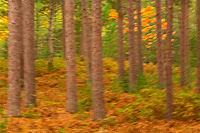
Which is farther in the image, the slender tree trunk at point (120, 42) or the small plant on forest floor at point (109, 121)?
the slender tree trunk at point (120, 42)

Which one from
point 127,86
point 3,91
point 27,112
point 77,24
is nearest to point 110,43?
point 77,24

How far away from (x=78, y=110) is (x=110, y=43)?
13.3 m

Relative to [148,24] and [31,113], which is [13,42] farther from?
[148,24]

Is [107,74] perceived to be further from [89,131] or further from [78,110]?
[89,131]

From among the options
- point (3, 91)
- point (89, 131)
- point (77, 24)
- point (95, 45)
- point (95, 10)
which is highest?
point (77, 24)

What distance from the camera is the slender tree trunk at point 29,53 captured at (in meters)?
11.5

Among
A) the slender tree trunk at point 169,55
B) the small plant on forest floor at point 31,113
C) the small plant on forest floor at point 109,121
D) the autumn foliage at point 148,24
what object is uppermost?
the autumn foliage at point 148,24

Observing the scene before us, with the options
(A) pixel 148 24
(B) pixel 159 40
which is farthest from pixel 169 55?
(A) pixel 148 24

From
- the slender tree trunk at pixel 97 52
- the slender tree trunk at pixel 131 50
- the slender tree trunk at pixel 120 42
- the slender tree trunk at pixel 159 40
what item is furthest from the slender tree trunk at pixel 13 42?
the slender tree trunk at pixel 159 40

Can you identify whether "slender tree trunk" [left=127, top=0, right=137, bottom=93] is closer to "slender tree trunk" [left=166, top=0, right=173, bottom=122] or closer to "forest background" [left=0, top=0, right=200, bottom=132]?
"forest background" [left=0, top=0, right=200, bottom=132]

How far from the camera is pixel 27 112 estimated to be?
10.8 m

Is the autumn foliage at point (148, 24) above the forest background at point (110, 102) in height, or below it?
A: above

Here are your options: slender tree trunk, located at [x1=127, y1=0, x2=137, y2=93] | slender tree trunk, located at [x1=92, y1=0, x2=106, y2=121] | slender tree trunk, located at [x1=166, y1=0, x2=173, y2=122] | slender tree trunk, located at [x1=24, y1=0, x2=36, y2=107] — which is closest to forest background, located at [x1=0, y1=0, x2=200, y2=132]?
slender tree trunk, located at [x1=127, y1=0, x2=137, y2=93]

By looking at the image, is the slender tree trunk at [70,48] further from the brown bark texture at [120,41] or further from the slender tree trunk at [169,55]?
the brown bark texture at [120,41]
